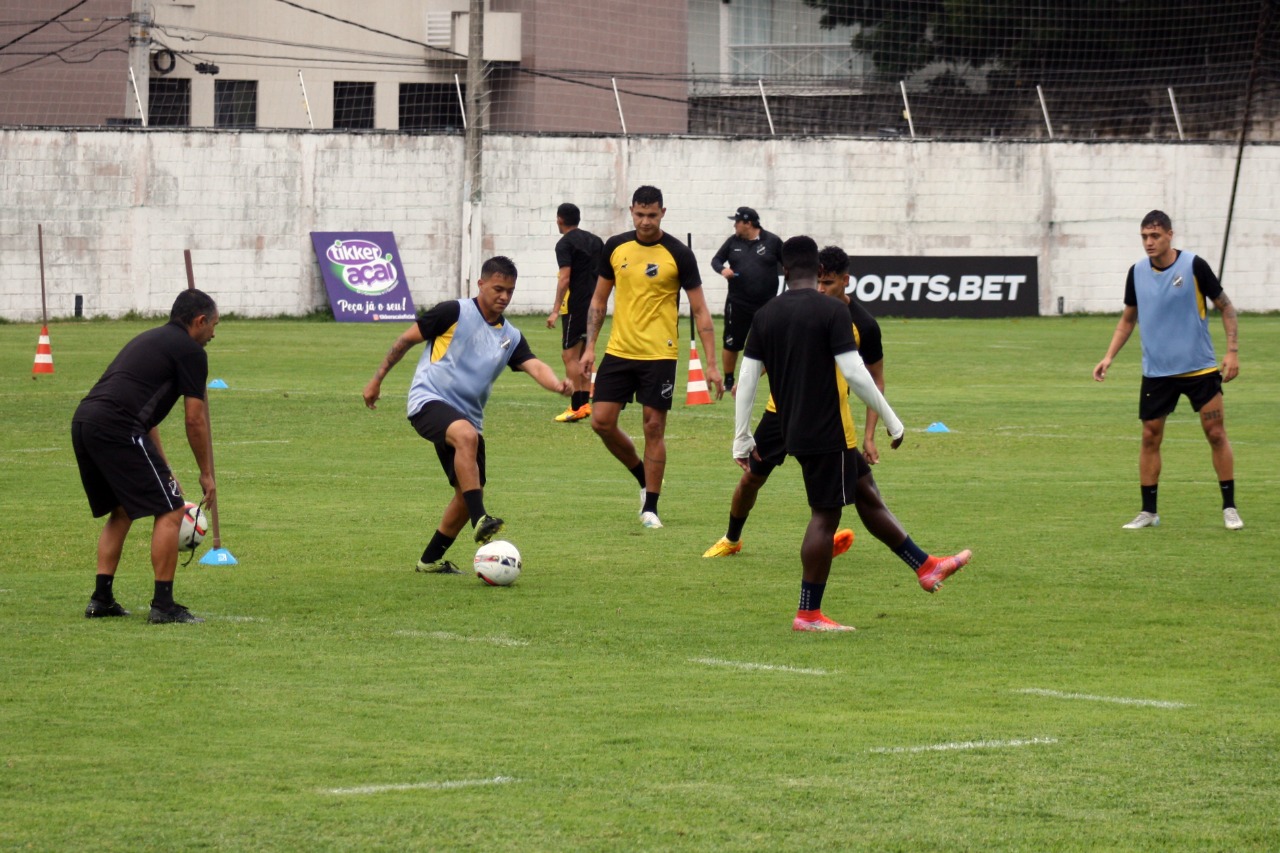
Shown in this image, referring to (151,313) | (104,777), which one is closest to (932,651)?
(104,777)

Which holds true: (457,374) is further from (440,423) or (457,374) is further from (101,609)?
(101,609)

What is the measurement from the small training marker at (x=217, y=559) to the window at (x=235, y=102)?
3498 cm

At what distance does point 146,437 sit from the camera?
29.3 ft

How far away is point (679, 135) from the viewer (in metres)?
39.8

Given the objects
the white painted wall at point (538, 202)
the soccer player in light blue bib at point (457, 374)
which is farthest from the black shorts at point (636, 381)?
the white painted wall at point (538, 202)

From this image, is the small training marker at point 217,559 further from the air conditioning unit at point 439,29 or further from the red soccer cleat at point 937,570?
the air conditioning unit at point 439,29

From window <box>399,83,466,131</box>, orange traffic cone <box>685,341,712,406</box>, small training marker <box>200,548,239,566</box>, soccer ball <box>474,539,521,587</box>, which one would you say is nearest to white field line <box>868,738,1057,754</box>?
soccer ball <box>474,539,521,587</box>

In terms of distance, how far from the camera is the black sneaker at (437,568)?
35.2 ft

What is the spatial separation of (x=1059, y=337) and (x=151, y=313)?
1795cm

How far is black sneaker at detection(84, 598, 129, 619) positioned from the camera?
9.03 metres

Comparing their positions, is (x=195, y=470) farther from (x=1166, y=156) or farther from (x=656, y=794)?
(x=1166, y=156)

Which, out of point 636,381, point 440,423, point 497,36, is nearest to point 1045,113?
point 497,36

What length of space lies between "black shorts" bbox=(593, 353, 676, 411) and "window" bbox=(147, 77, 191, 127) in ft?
107

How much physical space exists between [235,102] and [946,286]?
17.6 meters
